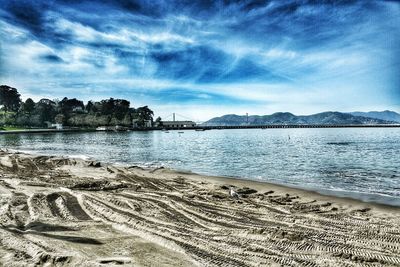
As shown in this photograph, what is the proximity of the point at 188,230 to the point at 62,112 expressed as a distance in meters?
178

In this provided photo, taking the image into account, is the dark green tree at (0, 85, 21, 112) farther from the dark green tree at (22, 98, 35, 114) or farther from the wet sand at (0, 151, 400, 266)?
the wet sand at (0, 151, 400, 266)

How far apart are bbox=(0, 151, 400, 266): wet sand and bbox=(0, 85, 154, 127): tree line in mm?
153844

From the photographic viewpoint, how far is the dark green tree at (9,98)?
145 metres

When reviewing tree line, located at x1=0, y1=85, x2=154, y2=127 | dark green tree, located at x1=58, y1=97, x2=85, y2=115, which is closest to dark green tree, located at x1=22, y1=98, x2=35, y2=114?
tree line, located at x1=0, y1=85, x2=154, y2=127

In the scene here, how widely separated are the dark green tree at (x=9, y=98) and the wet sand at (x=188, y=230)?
162 m

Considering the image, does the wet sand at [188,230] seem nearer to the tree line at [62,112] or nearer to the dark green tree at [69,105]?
the tree line at [62,112]

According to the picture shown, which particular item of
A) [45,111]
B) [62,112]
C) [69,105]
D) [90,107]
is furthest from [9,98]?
[90,107]

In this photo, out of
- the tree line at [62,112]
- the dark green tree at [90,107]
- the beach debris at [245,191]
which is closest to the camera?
Result: the beach debris at [245,191]

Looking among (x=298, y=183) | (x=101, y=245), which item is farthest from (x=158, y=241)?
(x=298, y=183)

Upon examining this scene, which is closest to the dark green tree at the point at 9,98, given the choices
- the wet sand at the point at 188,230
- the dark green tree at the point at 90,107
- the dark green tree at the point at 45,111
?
Result: the dark green tree at the point at 45,111

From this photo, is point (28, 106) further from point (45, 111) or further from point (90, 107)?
point (90, 107)

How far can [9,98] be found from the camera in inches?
5768

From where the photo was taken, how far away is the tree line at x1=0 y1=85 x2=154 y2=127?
14388 centimetres

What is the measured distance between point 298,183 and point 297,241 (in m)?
11.4
